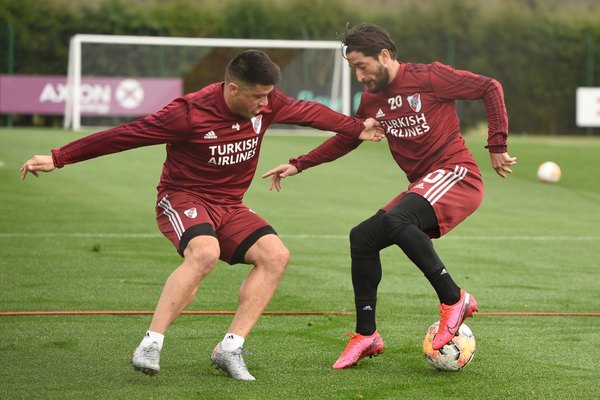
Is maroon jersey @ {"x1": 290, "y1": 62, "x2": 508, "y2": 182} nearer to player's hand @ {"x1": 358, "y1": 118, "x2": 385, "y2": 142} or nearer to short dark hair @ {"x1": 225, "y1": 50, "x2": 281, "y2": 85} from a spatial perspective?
player's hand @ {"x1": 358, "y1": 118, "x2": 385, "y2": 142}

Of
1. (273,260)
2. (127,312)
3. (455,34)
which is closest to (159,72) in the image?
(455,34)

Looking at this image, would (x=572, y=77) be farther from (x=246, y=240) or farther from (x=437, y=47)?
(x=246, y=240)

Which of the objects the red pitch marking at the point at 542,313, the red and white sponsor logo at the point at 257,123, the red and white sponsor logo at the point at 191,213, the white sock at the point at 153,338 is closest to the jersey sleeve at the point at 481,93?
the red and white sponsor logo at the point at 257,123

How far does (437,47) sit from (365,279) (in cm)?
3176

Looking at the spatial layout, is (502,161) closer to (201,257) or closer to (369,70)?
(369,70)

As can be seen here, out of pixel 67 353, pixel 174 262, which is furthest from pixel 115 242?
pixel 67 353

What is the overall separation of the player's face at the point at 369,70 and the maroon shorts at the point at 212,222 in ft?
3.61

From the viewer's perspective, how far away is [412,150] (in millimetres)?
7445

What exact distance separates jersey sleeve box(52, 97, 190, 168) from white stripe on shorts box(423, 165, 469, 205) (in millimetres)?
1545

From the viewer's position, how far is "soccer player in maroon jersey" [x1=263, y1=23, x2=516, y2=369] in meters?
7.02

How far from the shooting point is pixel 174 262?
11.2m

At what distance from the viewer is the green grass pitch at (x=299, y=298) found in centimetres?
637

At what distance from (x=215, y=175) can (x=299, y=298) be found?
2689 mm

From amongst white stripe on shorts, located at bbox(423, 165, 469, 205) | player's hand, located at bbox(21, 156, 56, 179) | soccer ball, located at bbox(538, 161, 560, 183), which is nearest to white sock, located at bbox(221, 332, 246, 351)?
player's hand, located at bbox(21, 156, 56, 179)
